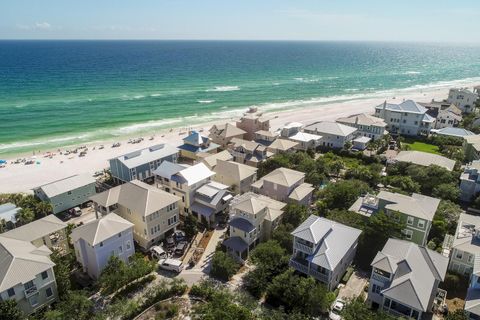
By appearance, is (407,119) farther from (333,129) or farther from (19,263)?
(19,263)

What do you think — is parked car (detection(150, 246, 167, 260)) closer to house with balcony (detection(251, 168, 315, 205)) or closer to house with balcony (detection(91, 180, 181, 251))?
house with balcony (detection(91, 180, 181, 251))

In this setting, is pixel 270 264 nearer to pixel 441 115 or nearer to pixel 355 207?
pixel 355 207

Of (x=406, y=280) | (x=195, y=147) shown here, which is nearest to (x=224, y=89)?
(x=195, y=147)

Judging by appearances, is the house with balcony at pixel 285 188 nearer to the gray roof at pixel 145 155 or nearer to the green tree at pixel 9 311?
the gray roof at pixel 145 155

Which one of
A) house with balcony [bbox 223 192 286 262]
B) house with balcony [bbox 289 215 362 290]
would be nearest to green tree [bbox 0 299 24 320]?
house with balcony [bbox 223 192 286 262]

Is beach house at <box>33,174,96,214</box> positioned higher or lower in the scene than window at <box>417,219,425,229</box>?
lower

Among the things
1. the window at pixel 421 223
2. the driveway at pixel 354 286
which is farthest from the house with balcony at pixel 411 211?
the driveway at pixel 354 286
